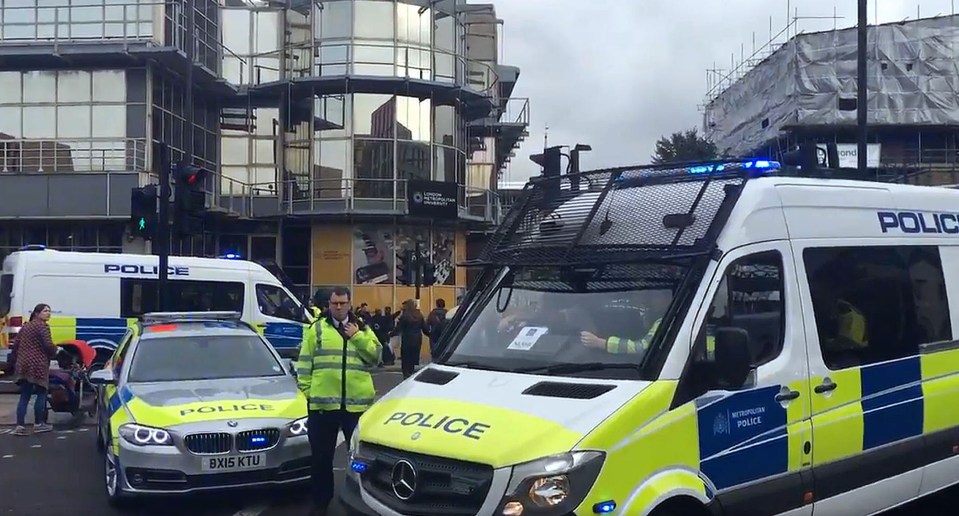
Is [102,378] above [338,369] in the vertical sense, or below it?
below

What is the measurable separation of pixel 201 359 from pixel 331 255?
22.7 meters

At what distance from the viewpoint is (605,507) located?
452cm

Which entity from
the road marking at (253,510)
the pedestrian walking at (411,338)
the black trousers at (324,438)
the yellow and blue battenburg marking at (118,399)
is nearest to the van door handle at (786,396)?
the black trousers at (324,438)

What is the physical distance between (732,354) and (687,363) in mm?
253

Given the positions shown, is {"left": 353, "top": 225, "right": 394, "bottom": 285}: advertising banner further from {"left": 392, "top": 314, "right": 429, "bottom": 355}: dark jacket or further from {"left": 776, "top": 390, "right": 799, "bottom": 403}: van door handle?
{"left": 776, "top": 390, "right": 799, "bottom": 403}: van door handle

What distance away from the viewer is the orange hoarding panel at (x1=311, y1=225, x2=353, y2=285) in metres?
31.8

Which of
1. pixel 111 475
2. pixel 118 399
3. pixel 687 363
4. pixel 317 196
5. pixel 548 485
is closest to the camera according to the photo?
pixel 548 485

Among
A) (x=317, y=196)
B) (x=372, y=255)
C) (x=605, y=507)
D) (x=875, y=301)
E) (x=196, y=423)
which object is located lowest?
(x=196, y=423)

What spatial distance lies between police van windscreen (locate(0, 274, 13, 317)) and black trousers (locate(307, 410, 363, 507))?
12.4 meters

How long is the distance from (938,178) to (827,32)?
318 inches

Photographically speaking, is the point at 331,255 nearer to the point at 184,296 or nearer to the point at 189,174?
the point at 184,296

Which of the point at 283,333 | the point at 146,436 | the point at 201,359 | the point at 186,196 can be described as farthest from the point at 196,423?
the point at 283,333

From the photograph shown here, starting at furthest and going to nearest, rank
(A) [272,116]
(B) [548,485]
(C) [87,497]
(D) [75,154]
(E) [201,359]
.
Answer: (A) [272,116]
(D) [75,154]
(E) [201,359]
(C) [87,497]
(B) [548,485]

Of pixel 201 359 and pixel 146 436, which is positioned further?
pixel 201 359
